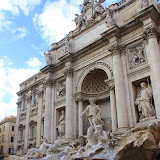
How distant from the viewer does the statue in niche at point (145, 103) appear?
1515 cm

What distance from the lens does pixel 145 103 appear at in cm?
1544

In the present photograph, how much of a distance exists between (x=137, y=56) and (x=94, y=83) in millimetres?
5664

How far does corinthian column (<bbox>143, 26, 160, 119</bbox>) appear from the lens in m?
14.8

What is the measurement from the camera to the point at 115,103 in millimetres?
17688

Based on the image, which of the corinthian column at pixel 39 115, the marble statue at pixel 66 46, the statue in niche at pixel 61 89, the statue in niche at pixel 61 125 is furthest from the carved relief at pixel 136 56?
the corinthian column at pixel 39 115

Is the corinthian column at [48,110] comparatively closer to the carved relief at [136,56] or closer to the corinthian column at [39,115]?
the corinthian column at [39,115]

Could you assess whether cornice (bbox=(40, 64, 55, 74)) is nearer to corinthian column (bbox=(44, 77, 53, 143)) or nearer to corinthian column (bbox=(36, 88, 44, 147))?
corinthian column (bbox=(44, 77, 53, 143))

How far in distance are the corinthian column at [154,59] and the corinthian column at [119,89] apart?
2391mm

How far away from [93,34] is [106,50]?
9.62ft

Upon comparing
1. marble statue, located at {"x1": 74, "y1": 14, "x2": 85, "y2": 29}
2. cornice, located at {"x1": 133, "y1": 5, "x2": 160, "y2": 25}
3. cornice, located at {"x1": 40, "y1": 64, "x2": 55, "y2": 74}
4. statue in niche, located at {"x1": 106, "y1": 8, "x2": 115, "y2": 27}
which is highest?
marble statue, located at {"x1": 74, "y1": 14, "x2": 85, "y2": 29}

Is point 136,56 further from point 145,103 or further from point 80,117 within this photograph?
point 80,117

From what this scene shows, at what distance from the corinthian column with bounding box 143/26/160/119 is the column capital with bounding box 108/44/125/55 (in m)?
2.24

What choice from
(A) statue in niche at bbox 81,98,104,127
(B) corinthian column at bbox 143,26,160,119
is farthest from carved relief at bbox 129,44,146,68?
(A) statue in niche at bbox 81,98,104,127

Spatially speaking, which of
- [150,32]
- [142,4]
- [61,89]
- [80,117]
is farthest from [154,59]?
[61,89]
